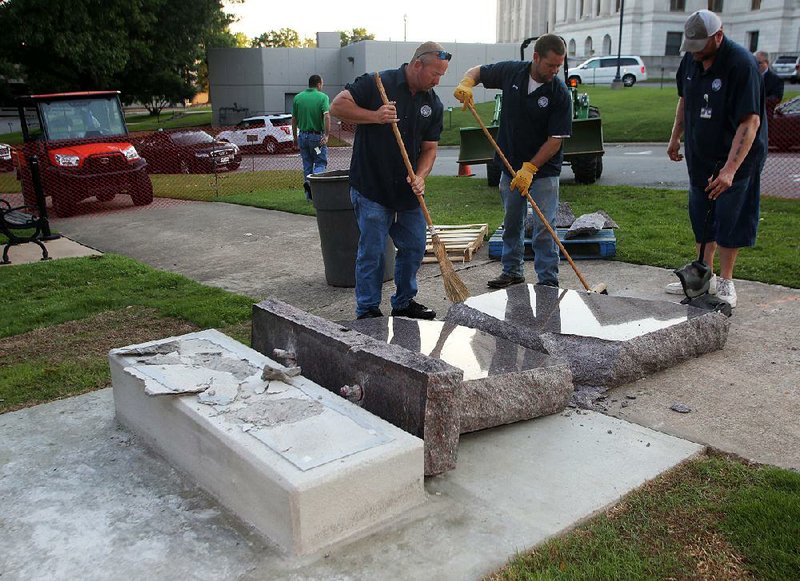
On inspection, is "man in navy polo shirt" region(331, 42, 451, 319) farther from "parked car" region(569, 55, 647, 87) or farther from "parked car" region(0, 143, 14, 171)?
"parked car" region(569, 55, 647, 87)

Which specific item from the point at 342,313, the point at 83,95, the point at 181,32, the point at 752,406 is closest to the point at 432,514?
the point at 752,406

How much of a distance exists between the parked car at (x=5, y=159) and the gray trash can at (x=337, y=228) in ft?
52.6

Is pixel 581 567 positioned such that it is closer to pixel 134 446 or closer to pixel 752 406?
pixel 752 406

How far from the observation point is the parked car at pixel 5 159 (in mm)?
19469

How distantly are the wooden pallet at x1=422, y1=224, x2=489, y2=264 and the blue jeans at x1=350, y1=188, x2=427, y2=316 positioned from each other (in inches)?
63.7

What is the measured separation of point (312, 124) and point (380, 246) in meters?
7.06

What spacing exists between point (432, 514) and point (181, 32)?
1408 inches

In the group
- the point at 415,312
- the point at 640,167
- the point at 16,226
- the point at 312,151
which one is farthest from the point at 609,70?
the point at 415,312

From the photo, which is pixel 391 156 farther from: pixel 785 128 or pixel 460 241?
pixel 785 128

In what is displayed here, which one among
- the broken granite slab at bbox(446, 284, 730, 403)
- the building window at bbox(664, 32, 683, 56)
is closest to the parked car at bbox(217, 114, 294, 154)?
the broken granite slab at bbox(446, 284, 730, 403)

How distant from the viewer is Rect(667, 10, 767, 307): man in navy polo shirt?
494 cm

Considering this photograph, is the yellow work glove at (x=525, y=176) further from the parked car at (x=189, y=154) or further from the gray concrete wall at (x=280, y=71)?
the gray concrete wall at (x=280, y=71)

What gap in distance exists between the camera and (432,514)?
2.90 meters

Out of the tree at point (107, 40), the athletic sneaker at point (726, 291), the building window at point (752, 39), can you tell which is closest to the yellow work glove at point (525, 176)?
the athletic sneaker at point (726, 291)
